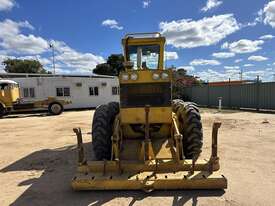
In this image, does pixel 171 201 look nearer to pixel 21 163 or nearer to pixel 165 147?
pixel 165 147

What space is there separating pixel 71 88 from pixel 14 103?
6.98 metres

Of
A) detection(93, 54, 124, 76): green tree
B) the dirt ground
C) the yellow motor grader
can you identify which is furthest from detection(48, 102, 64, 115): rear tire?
detection(93, 54, 124, 76): green tree

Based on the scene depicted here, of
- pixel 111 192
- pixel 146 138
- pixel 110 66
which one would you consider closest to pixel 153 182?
pixel 111 192

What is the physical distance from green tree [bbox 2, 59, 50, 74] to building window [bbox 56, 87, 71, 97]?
33680 millimetres

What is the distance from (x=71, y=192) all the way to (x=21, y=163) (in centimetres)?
281

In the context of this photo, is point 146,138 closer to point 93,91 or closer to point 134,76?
point 134,76

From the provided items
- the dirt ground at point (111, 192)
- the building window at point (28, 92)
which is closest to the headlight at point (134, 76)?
the dirt ground at point (111, 192)

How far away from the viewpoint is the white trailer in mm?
27389

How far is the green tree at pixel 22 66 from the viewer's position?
194 ft

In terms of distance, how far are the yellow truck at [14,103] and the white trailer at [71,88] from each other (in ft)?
12.6

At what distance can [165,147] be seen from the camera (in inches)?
235

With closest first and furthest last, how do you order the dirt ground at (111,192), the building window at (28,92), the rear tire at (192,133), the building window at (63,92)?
the dirt ground at (111,192) < the rear tire at (192,133) < the building window at (28,92) < the building window at (63,92)

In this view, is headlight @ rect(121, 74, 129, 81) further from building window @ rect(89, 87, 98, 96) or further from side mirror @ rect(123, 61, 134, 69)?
building window @ rect(89, 87, 98, 96)

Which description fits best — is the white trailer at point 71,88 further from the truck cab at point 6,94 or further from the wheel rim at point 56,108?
the wheel rim at point 56,108
